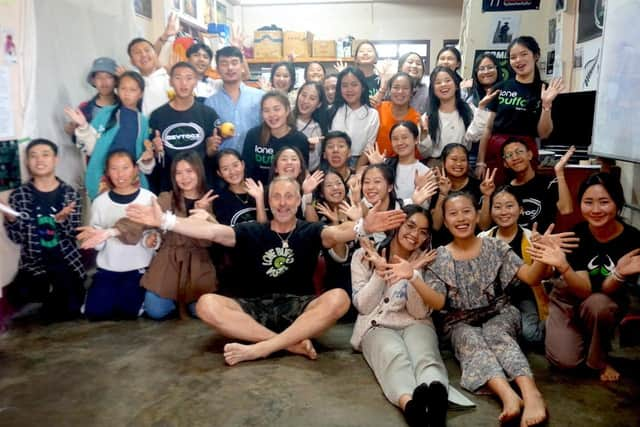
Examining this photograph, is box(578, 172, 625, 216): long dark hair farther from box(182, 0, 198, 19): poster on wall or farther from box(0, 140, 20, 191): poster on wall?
box(182, 0, 198, 19): poster on wall

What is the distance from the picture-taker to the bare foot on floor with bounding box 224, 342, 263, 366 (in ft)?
8.61

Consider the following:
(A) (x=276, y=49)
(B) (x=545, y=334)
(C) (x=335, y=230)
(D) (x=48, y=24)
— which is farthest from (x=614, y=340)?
(A) (x=276, y=49)

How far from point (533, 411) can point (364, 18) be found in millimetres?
7495

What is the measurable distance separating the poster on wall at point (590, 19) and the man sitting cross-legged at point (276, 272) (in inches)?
110

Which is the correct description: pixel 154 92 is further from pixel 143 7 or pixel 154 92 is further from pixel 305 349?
pixel 305 349

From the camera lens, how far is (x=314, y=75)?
15.3 feet

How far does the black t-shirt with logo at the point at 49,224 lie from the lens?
3.35m

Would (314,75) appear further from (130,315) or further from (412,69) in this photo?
(130,315)

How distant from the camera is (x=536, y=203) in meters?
3.37

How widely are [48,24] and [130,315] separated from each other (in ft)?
6.69

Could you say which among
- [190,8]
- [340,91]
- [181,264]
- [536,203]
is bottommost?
[181,264]

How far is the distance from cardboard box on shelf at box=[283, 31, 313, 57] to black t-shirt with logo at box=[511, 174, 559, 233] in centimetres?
521

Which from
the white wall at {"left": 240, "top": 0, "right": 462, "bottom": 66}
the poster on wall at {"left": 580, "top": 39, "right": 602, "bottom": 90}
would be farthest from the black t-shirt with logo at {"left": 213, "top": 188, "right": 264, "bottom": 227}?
the white wall at {"left": 240, "top": 0, "right": 462, "bottom": 66}

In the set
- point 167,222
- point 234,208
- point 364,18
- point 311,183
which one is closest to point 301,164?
point 311,183
